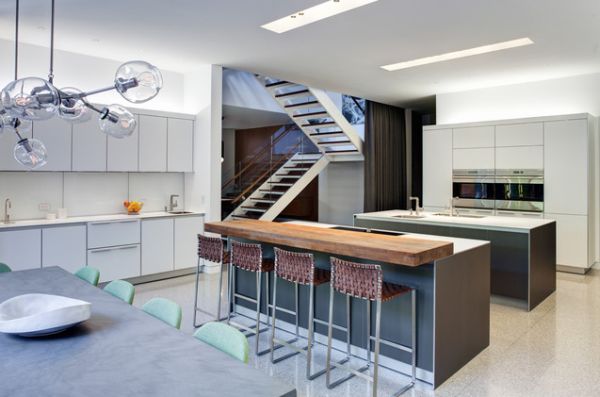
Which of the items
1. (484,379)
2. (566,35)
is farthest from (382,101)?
(484,379)

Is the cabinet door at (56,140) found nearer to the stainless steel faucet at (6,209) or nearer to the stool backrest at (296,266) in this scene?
the stainless steel faucet at (6,209)

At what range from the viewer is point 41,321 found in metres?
1.81

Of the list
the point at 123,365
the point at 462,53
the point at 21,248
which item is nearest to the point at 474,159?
the point at 462,53

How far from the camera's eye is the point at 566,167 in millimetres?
6332

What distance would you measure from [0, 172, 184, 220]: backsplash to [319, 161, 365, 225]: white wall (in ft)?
15.1

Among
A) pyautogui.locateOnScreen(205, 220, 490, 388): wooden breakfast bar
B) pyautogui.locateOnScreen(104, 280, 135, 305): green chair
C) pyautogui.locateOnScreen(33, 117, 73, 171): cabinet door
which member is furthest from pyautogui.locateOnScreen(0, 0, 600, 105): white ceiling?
pyautogui.locateOnScreen(104, 280, 135, 305): green chair

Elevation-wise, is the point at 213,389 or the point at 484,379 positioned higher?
the point at 213,389

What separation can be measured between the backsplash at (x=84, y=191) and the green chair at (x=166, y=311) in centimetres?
378

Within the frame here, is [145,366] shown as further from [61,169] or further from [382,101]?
[382,101]

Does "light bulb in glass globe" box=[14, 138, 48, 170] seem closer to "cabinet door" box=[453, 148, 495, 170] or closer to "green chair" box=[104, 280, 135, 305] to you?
"green chair" box=[104, 280, 135, 305]

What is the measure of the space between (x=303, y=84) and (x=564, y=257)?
483 centimetres

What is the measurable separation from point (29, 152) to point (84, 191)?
2.66 m

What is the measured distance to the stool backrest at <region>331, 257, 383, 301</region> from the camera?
2756 mm

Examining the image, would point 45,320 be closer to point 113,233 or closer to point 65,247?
point 65,247
